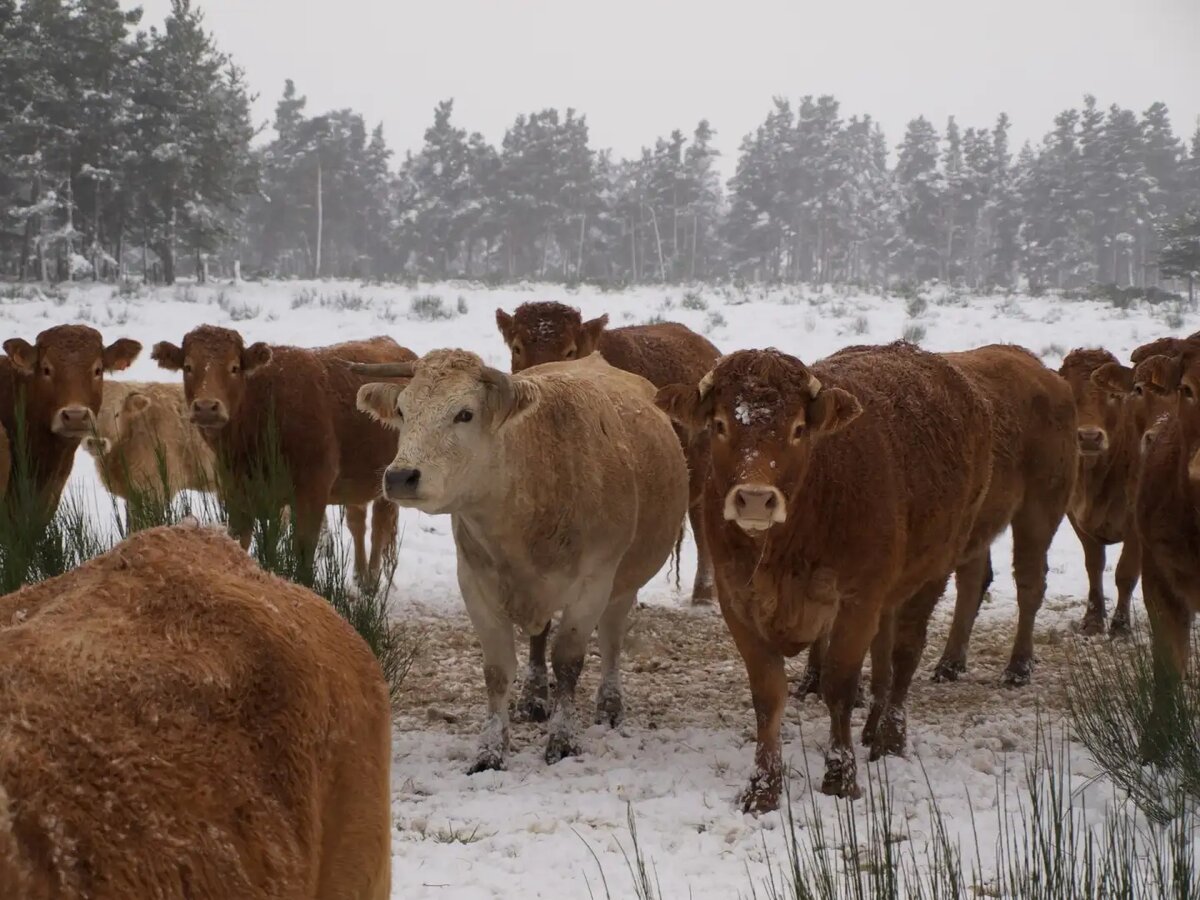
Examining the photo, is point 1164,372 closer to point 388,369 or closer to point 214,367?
point 388,369

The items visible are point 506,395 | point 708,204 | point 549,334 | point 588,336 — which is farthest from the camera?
point 708,204

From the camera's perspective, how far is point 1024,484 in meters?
7.18

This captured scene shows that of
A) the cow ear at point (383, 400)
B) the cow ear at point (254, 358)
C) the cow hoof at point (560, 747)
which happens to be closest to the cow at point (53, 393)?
the cow ear at point (254, 358)

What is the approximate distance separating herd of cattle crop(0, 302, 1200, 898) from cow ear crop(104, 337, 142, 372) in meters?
0.05

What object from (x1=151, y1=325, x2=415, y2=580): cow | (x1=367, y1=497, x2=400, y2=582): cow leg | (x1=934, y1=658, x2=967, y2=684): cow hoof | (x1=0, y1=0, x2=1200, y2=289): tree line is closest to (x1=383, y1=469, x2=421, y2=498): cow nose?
(x1=151, y1=325, x2=415, y2=580): cow

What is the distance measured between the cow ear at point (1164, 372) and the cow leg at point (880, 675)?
178cm

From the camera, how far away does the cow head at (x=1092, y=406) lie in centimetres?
845

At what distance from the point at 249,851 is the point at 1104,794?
4.23 metres

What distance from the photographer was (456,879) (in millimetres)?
3967

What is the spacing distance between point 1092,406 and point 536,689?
5.31 metres

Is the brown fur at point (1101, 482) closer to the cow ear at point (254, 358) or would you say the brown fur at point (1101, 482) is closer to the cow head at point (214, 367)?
the cow ear at point (254, 358)

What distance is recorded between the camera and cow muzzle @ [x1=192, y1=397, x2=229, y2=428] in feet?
25.1

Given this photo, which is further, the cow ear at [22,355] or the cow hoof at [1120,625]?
the cow hoof at [1120,625]

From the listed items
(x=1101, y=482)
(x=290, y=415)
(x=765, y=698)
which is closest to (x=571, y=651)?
(x=765, y=698)
